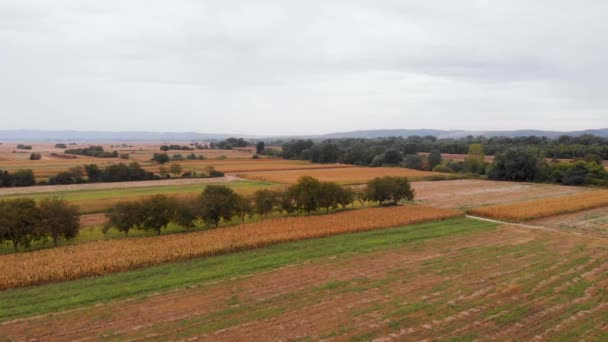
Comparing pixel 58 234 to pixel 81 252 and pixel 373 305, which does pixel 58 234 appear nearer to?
pixel 81 252

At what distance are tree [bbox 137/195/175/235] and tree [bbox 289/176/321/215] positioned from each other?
1169 centimetres

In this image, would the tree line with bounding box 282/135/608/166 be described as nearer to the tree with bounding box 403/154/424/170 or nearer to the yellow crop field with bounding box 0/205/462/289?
the tree with bounding box 403/154/424/170

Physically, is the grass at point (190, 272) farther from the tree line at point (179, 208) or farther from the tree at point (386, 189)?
the tree at point (386, 189)

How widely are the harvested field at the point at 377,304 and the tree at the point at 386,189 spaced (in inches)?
718

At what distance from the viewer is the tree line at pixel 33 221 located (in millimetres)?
24703

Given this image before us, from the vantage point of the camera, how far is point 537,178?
67.3m

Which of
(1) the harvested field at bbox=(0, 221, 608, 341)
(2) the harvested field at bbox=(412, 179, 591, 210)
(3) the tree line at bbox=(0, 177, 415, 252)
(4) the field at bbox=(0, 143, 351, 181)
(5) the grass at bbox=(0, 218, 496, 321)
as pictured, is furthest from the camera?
(4) the field at bbox=(0, 143, 351, 181)

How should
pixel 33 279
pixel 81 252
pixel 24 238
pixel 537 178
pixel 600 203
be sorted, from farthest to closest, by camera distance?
pixel 537 178
pixel 600 203
pixel 24 238
pixel 81 252
pixel 33 279

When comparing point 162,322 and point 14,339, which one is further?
point 162,322

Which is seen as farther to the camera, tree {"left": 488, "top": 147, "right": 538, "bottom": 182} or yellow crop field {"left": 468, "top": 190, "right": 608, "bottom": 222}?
tree {"left": 488, "top": 147, "right": 538, "bottom": 182}

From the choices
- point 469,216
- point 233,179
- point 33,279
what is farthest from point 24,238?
point 233,179

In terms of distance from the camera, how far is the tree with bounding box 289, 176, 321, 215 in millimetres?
37312

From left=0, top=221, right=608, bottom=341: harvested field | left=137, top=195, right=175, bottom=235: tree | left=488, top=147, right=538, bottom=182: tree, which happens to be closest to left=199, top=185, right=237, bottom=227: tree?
left=137, top=195, right=175, bottom=235: tree

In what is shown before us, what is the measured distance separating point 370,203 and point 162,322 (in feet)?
110
